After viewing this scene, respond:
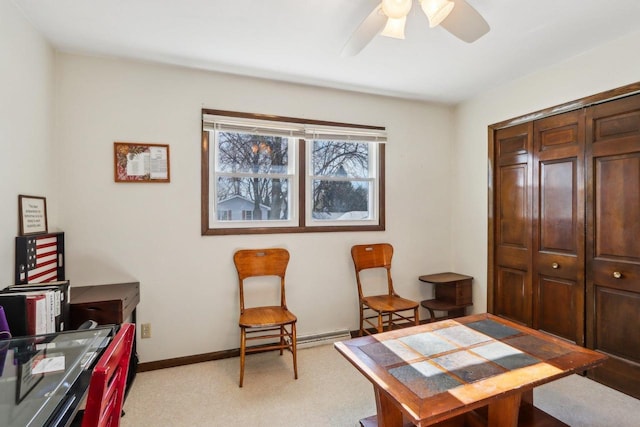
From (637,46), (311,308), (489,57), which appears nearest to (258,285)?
(311,308)

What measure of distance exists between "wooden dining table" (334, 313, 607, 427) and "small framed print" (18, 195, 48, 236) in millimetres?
1997

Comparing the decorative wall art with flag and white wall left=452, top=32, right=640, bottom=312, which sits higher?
white wall left=452, top=32, right=640, bottom=312

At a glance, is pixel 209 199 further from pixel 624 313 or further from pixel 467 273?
pixel 624 313

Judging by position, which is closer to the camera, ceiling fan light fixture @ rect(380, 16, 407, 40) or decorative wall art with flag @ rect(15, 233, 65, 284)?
ceiling fan light fixture @ rect(380, 16, 407, 40)

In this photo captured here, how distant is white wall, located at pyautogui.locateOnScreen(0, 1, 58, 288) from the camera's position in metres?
1.73

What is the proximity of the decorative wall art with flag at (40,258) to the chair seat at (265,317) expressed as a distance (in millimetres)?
1308

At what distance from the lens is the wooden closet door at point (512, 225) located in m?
2.86

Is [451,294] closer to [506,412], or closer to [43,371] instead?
[506,412]

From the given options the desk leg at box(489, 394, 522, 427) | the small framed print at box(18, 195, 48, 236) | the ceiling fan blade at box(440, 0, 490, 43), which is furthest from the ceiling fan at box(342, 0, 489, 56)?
the small framed print at box(18, 195, 48, 236)

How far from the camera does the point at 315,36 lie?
2172 mm

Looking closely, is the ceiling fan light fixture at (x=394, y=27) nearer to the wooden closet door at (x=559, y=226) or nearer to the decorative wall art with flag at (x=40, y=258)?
the wooden closet door at (x=559, y=226)

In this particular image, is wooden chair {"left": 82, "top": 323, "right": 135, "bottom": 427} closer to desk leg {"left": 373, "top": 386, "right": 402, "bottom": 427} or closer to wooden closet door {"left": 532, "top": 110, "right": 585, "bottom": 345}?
desk leg {"left": 373, "top": 386, "right": 402, "bottom": 427}

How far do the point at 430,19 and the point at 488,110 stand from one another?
1978mm

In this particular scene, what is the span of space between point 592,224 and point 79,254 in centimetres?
382
